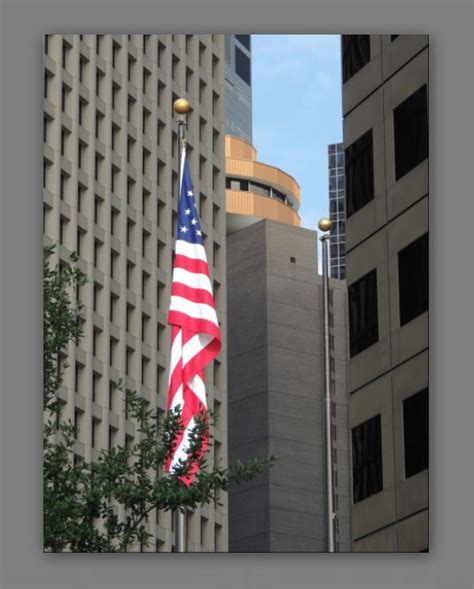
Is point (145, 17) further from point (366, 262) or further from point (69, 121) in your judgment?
point (366, 262)

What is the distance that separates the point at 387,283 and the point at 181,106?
6.41 feet

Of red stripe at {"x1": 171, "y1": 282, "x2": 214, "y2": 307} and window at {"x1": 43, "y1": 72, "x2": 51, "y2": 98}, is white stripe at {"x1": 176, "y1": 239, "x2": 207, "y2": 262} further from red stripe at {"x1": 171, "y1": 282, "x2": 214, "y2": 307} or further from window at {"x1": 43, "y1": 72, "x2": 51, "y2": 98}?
window at {"x1": 43, "y1": 72, "x2": 51, "y2": 98}

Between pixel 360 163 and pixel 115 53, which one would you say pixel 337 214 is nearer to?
pixel 360 163

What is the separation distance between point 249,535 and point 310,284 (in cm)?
190

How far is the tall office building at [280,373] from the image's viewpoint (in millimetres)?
14094

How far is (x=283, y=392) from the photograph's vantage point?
572 inches

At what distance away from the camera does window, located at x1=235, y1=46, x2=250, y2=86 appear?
14.9 m

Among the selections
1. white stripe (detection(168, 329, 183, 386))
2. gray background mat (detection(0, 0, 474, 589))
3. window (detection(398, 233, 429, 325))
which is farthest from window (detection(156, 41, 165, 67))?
window (detection(398, 233, 429, 325))

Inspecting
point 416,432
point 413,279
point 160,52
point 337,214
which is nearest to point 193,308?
point 337,214

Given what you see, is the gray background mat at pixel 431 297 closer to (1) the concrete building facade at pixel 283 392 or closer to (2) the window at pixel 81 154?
(1) the concrete building facade at pixel 283 392

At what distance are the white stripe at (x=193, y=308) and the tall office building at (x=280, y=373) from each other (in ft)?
0.43

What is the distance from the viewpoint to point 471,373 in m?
14.3

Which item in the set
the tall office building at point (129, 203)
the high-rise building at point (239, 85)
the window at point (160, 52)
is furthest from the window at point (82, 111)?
the high-rise building at point (239, 85)

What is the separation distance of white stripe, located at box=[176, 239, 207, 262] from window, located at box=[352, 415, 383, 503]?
1.63 meters
